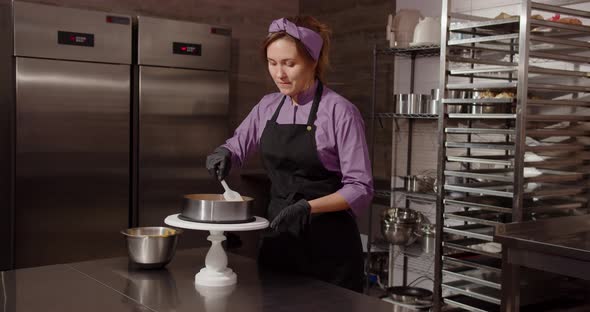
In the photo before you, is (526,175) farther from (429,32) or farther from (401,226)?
(429,32)

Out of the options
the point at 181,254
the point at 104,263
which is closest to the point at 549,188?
the point at 181,254

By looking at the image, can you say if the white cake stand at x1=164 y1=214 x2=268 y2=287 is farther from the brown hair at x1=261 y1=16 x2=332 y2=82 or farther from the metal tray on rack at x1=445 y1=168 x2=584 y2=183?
the metal tray on rack at x1=445 y1=168 x2=584 y2=183

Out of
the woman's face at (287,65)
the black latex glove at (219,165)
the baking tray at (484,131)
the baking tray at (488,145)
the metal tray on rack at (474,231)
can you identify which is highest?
the woman's face at (287,65)

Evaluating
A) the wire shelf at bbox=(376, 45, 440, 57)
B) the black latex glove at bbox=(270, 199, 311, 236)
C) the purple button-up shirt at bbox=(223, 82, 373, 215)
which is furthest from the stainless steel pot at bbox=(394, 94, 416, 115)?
the black latex glove at bbox=(270, 199, 311, 236)

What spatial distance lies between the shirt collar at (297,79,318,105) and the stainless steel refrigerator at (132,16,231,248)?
2.09 m

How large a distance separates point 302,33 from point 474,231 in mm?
1967

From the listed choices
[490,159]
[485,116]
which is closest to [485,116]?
[485,116]

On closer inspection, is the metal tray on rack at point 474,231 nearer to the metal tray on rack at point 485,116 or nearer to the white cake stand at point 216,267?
the metal tray on rack at point 485,116

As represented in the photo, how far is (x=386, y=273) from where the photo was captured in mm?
4879

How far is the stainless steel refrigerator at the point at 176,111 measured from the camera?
4480 mm

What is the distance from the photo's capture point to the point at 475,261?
369 centimetres

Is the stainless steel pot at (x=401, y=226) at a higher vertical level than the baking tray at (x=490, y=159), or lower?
lower

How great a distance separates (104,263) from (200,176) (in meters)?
2.42

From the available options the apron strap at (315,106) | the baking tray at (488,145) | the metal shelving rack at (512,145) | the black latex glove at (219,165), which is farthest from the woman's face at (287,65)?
the baking tray at (488,145)
